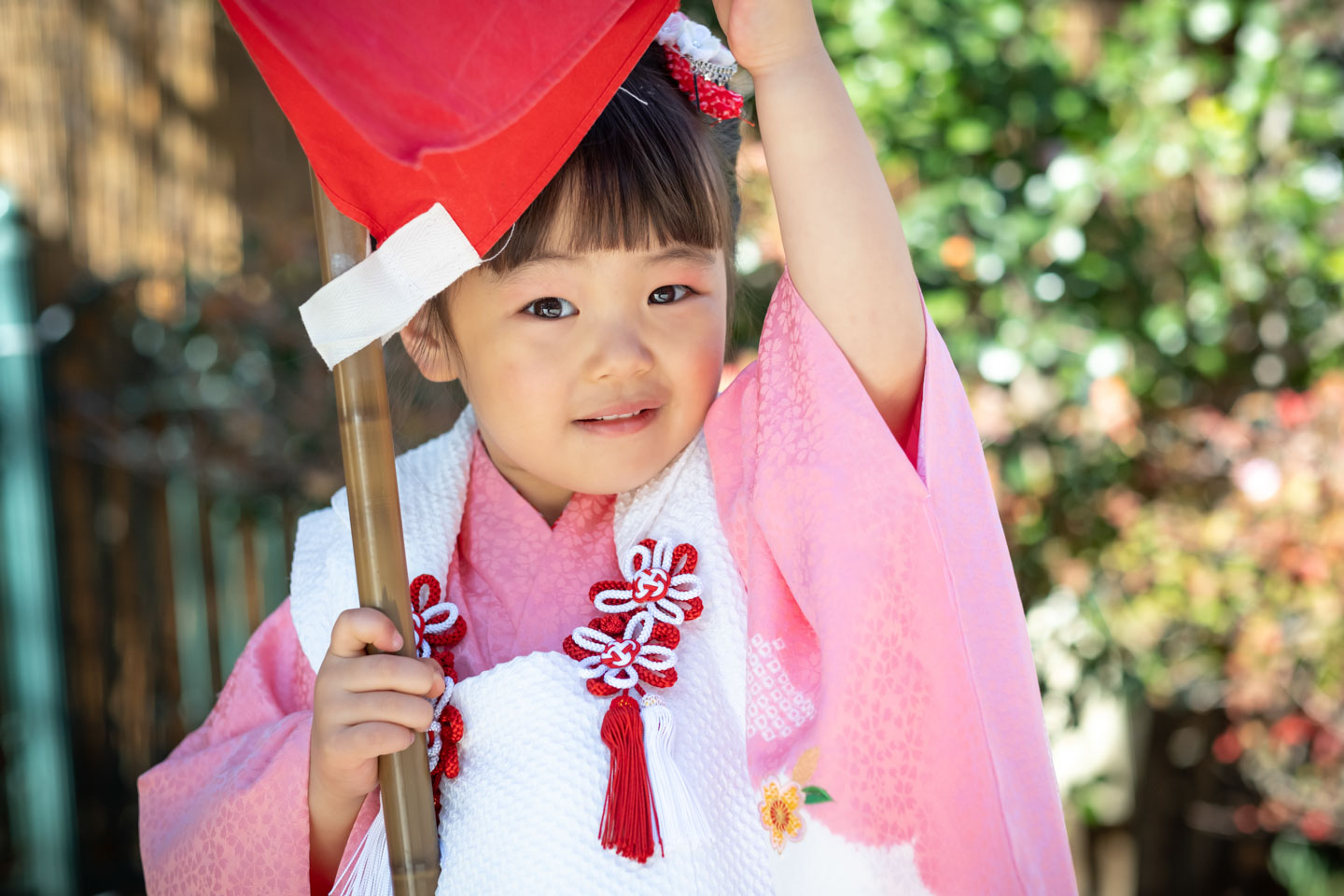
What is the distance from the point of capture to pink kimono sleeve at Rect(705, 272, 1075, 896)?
0.97 m

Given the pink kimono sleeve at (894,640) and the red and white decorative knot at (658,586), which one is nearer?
the pink kimono sleeve at (894,640)

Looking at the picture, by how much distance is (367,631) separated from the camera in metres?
1.03

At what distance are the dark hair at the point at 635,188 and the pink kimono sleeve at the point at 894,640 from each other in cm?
17

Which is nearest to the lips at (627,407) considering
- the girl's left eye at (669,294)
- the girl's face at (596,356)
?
the girl's face at (596,356)

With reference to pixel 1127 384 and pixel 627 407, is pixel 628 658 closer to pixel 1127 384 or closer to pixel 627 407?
pixel 627 407

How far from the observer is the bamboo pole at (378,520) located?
103 cm

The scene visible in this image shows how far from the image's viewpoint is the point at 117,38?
3365 millimetres

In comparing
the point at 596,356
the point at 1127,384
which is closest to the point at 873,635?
the point at 596,356

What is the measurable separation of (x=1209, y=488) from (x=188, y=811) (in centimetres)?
221

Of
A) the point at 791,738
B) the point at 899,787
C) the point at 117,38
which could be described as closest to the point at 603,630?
the point at 791,738

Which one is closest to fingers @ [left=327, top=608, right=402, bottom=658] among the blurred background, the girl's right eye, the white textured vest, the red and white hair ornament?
the white textured vest

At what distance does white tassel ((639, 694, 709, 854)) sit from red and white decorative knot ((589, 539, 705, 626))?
125 millimetres

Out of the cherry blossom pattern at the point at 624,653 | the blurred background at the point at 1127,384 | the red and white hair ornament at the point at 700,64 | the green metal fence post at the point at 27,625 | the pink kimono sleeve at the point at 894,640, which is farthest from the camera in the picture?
the green metal fence post at the point at 27,625

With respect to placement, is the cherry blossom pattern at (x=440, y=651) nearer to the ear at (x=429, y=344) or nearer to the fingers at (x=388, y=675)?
the fingers at (x=388, y=675)
